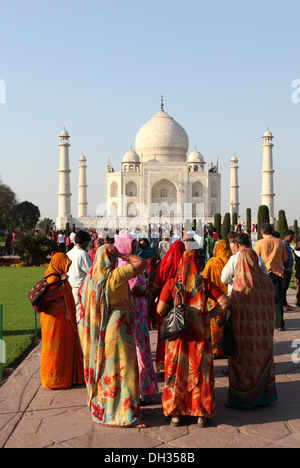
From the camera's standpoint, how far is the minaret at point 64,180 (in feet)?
134

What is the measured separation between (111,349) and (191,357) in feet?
1.71

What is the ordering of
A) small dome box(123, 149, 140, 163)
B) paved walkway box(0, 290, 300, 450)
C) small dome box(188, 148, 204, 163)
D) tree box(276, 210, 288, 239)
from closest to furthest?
paved walkway box(0, 290, 300, 450)
tree box(276, 210, 288, 239)
small dome box(123, 149, 140, 163)
small dome box(188, 148, 204, 163)

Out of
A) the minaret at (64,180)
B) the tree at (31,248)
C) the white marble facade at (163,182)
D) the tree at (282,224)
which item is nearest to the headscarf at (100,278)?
the tree at (31,248)

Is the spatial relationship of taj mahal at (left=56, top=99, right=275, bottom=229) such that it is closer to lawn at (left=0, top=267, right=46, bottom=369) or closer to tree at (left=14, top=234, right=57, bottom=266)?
tree at (left=14, top=234, right=57, bottom=266)

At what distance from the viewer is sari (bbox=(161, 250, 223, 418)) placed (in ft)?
11.3

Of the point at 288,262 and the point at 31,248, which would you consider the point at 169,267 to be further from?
the point at 31,248

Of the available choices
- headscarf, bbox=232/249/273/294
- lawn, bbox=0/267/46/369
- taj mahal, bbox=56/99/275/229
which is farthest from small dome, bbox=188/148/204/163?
headscarf, bbox=232/249/273/294

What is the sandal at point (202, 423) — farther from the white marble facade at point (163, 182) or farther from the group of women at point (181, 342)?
the white marble facade at point (163, 182)

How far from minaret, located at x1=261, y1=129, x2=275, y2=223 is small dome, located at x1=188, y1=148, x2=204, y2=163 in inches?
366

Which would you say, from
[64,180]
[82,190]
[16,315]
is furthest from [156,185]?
[16,315]

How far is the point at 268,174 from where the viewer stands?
126 feet
